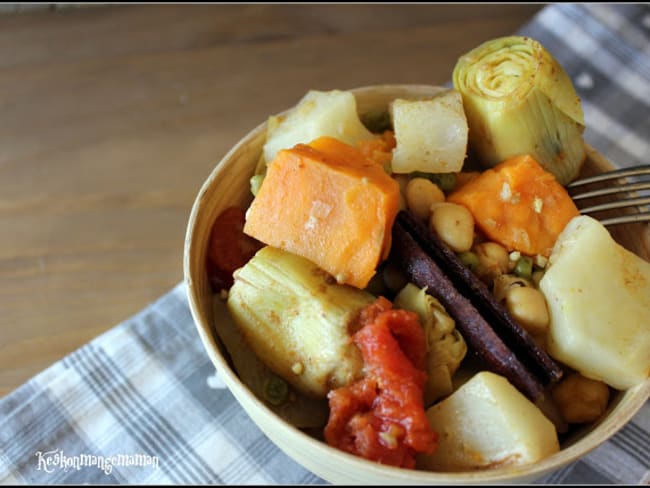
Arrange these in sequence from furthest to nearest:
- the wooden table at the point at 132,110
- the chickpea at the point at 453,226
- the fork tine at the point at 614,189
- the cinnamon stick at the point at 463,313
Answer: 1. the wooden table at the point at 132,110
2. the fork tine at the point at 614,189
3. the chickpea at the point at 453,226
4. the cinnamon stick at the point at 463,313

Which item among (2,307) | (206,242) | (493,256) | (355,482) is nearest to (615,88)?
(493,256)

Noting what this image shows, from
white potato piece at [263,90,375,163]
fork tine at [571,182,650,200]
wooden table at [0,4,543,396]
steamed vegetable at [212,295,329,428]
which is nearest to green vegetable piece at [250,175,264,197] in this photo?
white potato piece at [263,90,375,163]

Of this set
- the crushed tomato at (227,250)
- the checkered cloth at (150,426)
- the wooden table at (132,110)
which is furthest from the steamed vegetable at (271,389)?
the wooden table at (132,110)

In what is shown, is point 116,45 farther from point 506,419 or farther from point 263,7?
point 506,419

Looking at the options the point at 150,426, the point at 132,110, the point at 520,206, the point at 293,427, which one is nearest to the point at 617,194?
the point at 520,206

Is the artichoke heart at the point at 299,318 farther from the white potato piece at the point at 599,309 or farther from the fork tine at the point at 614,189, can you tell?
the fork tine at the point at 614,189
